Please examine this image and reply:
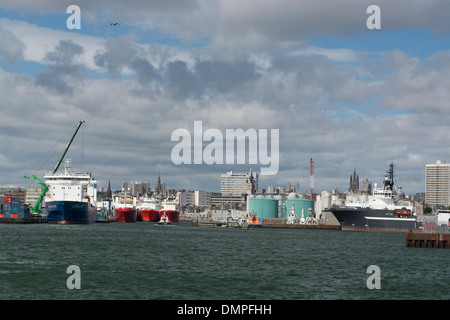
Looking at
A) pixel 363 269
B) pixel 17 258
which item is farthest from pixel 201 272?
pixel 17 258

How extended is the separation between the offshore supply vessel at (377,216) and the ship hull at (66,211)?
7563 centimetres

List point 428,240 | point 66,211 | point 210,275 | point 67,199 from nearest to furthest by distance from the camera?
point 210,275 < point 428,240 < point 66,211 < point 67,199

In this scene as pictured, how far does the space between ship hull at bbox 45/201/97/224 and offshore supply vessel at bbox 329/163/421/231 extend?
75.6 m

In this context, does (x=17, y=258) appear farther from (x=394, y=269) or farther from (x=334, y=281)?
(x=394, y=269)

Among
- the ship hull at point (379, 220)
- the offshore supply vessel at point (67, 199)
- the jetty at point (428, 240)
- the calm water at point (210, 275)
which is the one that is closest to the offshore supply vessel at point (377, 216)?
the ship hull at point (379, 220)

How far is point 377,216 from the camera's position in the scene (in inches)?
→ 7032

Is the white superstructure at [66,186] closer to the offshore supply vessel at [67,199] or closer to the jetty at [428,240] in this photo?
the offshore supply vessel at [67,199]

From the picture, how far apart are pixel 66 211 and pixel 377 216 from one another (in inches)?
3457

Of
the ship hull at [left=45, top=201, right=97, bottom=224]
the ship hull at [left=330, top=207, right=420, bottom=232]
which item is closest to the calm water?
the ship hull at [left=45, top=201, right=97, bottom=224]

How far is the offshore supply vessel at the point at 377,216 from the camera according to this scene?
584ft

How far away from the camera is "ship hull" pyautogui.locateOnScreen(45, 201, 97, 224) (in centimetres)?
16350

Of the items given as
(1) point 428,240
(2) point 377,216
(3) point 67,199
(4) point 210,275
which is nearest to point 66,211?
(3) point 67,199

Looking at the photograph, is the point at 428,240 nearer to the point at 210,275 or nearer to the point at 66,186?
the point at 210,275

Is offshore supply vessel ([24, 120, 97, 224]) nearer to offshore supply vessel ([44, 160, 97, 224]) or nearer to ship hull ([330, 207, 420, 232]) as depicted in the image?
offshore supply vessel ([44, 160, 97, 224])
